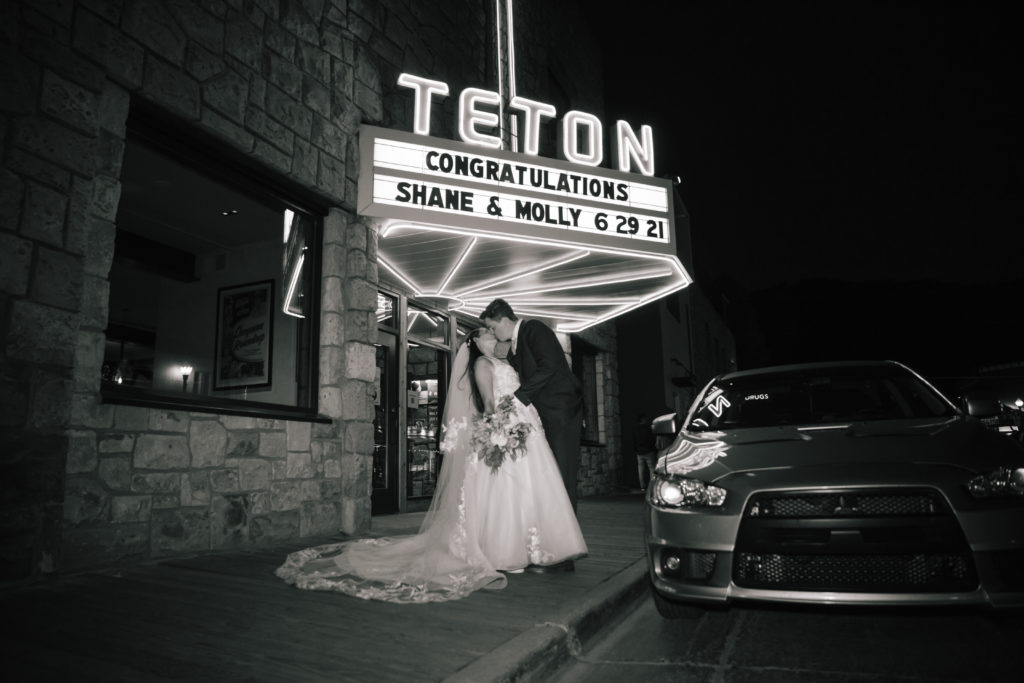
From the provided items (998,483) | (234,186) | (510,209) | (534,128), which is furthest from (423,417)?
(998,483)

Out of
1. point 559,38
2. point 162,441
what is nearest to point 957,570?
point 162,441

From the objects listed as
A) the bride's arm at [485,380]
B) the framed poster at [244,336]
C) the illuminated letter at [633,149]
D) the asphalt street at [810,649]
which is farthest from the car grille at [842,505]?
the illuminated letter at [633,149]

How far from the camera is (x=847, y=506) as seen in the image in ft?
9.69

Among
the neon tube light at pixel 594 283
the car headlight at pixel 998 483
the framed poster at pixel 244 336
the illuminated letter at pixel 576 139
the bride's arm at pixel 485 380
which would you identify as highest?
the illuminated letter at pixel 576 139

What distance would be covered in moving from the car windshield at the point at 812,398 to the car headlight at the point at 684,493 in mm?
838

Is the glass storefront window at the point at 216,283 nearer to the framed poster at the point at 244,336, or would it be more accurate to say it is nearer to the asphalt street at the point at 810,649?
the framed poster at the point at 244,336

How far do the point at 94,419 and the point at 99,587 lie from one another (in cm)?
111

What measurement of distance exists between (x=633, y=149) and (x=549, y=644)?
768cm

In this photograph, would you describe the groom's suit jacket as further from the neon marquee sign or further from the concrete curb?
the neon marquee sign

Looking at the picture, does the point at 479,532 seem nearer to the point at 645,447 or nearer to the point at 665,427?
the point at 665,427

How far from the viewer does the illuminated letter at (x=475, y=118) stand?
775 cm

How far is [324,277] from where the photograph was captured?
6703 mm

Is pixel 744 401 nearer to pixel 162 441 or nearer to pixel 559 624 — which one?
pixel 559 624

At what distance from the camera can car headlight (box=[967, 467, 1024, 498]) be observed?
2.91 m
